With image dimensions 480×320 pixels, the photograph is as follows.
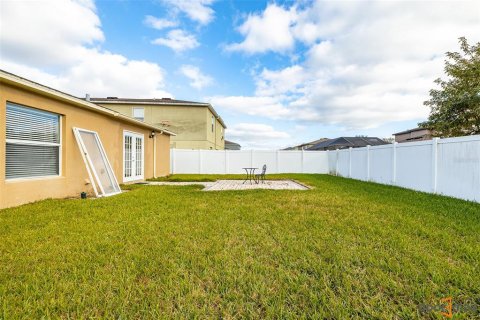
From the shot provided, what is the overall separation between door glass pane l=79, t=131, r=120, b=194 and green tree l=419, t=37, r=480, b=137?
55.9ft

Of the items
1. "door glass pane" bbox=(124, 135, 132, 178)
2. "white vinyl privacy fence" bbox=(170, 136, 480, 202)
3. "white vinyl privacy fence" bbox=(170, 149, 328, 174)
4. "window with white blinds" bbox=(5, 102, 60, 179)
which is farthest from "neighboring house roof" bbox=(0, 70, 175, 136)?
"white vinyl privacy fence" bbox=(170, 136, 480, 202)

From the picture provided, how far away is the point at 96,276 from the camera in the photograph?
2.61 meters

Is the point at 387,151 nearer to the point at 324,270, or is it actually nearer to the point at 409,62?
the point at 409,62

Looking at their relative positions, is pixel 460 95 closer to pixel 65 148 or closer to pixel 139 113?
pixel 65 148

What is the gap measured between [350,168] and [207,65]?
10.8 metres

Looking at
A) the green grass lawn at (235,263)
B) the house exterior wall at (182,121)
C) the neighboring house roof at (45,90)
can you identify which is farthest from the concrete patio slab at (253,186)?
the house exterior wall at (182,121)

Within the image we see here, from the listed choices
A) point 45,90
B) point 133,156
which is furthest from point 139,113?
point 45,90

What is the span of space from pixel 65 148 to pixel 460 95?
18.2 meters

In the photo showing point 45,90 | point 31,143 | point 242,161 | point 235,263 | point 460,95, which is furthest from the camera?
point 242,161

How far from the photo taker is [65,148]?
288 inches

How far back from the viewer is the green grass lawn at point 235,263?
2.10m

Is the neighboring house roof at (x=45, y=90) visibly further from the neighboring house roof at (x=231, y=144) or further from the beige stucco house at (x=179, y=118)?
the neighboring house roof at (x=231, y=144)

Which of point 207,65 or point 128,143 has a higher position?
point 207,65

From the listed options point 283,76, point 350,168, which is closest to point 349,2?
point 283,76
